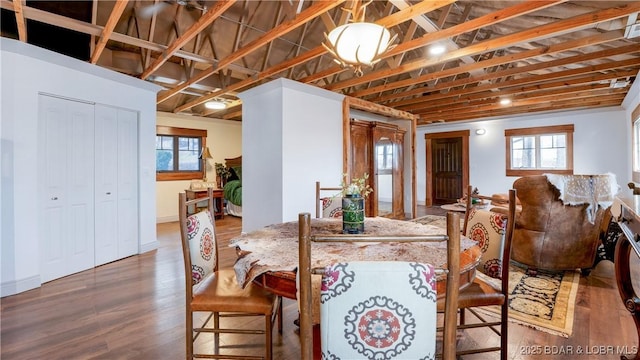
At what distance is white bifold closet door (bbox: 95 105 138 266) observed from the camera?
12.2 feet

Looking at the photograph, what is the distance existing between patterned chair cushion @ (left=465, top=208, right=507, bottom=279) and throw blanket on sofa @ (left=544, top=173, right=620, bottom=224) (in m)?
1.72

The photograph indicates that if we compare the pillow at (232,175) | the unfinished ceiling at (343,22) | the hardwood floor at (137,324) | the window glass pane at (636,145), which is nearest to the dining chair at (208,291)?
the hardwood floor at (137,324)

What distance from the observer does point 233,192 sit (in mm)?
6910

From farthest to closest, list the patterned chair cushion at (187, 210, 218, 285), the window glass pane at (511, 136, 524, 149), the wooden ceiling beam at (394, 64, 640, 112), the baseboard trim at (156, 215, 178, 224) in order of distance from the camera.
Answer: the window glass pane at (511, 136, 524, 149)
the baseboard trim at (156, 215, 178, 224)
the wooden ceiling beam at (394, 64, 640, 112)
the patterned chair cushion at (187, 210, 218, 285)

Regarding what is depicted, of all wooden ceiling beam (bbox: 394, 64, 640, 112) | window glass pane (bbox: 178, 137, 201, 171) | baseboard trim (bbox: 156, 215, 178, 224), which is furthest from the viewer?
window glass pane (bbox: 178, 137, 201, 171)

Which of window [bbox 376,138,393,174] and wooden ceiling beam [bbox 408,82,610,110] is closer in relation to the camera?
wooden ceiling beam [bbox 408,82,610,110]

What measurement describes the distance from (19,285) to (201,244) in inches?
96.4

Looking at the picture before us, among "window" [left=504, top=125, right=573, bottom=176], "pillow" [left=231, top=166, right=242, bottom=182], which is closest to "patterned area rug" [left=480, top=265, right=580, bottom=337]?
"window" [left=504, top=125, right=573, bottom=176]

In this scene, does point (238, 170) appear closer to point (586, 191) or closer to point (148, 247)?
point (148, 247)

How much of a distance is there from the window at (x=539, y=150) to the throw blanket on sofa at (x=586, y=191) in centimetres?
492

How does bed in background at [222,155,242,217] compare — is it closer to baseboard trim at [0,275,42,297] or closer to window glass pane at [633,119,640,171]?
baseboard trim at [0,275,42,297]

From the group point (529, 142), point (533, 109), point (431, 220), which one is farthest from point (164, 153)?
point (529, 142)

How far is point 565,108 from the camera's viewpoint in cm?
694

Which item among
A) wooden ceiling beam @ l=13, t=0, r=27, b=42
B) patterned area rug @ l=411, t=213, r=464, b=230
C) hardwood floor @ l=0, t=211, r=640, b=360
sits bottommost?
hardwood floor @ l=0, t=211, r=640, b=360
